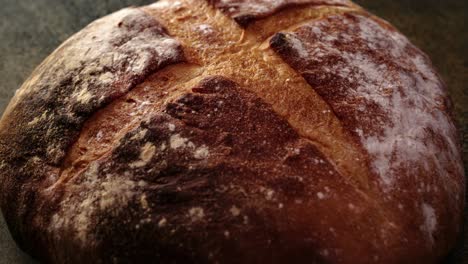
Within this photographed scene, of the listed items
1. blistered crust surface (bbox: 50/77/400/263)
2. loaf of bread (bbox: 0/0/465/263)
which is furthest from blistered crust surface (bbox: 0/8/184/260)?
blistered crust surface (bbox: 50/77/400/263)

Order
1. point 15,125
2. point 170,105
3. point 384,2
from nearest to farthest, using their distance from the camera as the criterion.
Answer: point 170,105, point 15,125, point 384,2

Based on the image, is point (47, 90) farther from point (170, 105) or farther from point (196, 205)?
point (196, 205)

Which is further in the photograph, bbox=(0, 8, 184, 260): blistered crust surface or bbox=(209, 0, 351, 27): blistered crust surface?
bbox=(209, 0, 351, 27): blistered crust surface

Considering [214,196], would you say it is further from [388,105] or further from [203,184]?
[388,105]

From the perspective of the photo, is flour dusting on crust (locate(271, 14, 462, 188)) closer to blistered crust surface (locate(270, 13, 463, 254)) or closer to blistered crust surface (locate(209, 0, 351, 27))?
blistered crust surface (locate(270, 13, 463, 254))

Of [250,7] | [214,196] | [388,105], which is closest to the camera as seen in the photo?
[214,196]

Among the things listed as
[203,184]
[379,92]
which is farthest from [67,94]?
[379,92]

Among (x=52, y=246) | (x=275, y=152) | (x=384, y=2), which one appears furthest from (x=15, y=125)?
(x=384, y=2)

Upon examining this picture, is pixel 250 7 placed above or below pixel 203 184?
above
